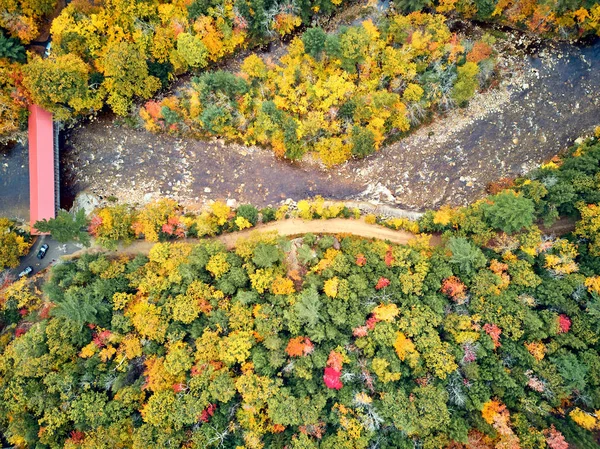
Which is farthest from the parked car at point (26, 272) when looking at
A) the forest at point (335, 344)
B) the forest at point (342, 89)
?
the forest at point (342, 89)

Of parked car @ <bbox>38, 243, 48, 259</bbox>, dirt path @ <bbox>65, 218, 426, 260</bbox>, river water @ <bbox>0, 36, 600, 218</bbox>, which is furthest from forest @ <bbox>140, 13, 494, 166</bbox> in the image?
parked car @ <bbox>38, 243, 48, 259</bbox>

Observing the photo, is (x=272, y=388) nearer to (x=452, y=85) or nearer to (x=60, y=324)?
(x=60, y=324)

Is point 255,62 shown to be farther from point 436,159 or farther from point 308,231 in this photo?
A: point 436,159

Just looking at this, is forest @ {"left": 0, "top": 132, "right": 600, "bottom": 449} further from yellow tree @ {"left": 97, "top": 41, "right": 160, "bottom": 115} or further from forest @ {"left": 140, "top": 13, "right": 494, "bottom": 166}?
yellow tree @ {"left": 97, "top": 41, "right": 160, "bottom": 115}

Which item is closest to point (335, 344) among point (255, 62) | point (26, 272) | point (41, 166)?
point (255, 62)

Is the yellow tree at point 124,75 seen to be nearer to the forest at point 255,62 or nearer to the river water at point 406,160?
the forest at point 255,62

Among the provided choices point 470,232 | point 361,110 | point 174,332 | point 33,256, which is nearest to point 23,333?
point 33,256

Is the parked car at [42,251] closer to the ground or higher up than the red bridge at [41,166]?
closer to the ground
